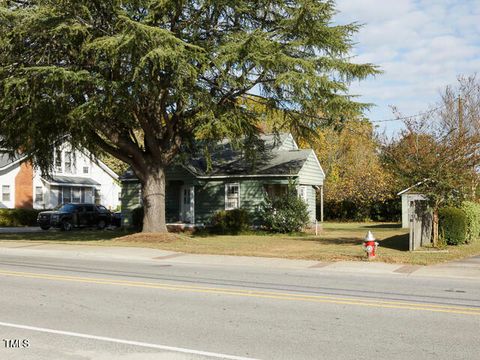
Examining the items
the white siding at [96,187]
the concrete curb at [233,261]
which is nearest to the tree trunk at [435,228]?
the concrete curb at [233,261]

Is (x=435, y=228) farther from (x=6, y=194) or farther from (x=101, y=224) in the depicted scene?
(x=6, y=194)

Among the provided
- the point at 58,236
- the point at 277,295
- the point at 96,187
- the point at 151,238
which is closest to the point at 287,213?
the point at 151,238

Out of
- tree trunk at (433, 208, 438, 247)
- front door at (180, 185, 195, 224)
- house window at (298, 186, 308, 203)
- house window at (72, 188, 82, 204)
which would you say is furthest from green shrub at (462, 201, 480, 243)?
house window at (72, 188, 82, 204)

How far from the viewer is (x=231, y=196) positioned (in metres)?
30.8

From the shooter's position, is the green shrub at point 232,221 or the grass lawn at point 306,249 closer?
the grass lawn at point 306,249

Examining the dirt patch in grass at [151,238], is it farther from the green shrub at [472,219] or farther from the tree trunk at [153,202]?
the green shrub at [472,219]

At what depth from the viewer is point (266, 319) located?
26.2 feet

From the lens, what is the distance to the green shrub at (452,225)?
20.2m

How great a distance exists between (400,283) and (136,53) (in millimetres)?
11612

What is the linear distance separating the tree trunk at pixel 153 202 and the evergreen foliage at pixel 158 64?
1781mm

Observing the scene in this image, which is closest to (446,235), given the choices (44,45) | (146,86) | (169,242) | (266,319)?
(169,242)

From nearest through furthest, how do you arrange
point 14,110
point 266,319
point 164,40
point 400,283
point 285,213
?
point 266,319 < point 400,283 < point 164,40 < point 14,110 < point 285,213

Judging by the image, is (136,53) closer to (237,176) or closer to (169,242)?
(169,242)

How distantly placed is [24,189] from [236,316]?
39.2m
